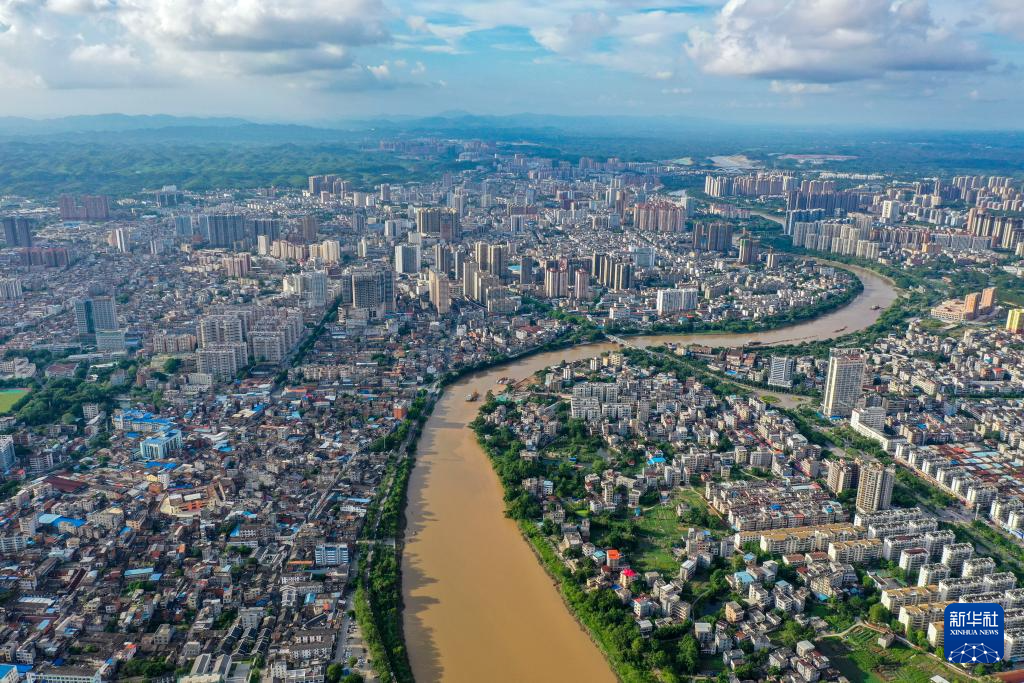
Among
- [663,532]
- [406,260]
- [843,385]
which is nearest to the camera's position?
[663,532]

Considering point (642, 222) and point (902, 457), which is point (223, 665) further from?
point (642, 222)

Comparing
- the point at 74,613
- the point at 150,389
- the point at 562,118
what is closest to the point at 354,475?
the point at 74,613

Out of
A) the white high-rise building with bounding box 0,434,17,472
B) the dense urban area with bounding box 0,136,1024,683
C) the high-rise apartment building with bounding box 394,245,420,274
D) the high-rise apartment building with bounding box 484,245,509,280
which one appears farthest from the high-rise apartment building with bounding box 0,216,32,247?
the white high-rise building with bounding box 0,434,17,472

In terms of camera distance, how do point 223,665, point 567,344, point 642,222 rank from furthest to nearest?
point 642,222 → point 567,344 → point 223,665

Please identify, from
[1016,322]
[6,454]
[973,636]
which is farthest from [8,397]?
[1016,322]

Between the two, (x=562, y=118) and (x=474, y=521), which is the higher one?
(x=562, y=118)

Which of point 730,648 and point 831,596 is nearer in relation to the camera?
point 730,648

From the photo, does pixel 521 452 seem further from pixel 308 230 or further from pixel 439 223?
pixel 439 223
